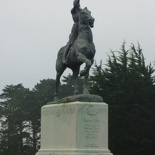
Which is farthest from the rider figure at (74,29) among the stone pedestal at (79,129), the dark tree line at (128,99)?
the dark tree line at (128,99)

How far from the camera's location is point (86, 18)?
15.9 metres

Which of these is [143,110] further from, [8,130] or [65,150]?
[8,130]

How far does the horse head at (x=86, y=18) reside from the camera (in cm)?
1585

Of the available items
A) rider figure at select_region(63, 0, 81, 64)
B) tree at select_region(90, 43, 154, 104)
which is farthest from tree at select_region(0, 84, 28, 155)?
rider figure at select_region(63, 0, 81, 64)

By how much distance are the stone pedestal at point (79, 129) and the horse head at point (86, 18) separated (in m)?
2.43

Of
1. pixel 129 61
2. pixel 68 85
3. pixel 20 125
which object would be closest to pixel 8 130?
pixel 20 125

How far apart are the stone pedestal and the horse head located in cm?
243

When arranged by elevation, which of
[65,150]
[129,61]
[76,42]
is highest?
[129,61]

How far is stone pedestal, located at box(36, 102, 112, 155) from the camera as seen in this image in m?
14.7

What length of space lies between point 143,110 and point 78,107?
2153 centimetres

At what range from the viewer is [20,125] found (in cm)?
6266

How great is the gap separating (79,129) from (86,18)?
338cm

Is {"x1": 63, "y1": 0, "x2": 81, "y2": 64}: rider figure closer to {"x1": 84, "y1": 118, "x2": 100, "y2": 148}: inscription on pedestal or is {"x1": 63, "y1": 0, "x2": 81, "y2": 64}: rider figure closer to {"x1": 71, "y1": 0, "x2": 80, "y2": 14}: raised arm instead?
{"x1": 71, "y1": 0, "x2": 80, "y2": 14}: raised arm

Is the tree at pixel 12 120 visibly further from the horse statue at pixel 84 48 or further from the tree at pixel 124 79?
the horse statue at pixel 84 48
